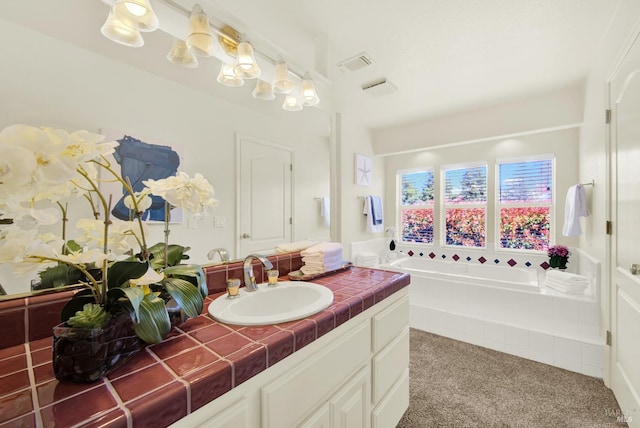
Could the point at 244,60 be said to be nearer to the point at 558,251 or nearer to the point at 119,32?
the point at 119,32

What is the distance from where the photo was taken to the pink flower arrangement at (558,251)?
2747mm

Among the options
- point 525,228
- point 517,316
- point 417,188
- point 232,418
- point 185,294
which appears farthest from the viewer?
point 417,188

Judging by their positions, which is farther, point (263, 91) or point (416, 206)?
point (416, 206)

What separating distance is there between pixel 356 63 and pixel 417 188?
7.69 feet

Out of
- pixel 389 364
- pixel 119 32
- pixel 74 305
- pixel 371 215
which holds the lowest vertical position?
pixel 389 364

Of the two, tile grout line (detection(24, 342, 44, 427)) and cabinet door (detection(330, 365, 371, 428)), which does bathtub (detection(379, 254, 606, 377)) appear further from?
tile grout line (detection(24, 342, 44, 427))

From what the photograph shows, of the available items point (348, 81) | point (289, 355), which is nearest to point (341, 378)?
point (289, 355)

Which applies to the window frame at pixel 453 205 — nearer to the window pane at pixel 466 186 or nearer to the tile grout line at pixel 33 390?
the window pane at pixel 466 186

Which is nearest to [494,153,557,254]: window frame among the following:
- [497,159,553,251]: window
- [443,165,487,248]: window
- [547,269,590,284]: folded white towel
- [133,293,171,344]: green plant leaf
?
[497,159,553,251]: window

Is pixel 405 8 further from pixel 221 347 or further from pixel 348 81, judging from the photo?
pixel 221 347

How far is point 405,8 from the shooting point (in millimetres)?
1557

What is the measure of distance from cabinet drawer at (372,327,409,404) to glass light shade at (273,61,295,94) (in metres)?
1.66

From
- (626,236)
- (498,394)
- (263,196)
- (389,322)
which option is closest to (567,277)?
(626,236)

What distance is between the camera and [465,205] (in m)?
3.55
